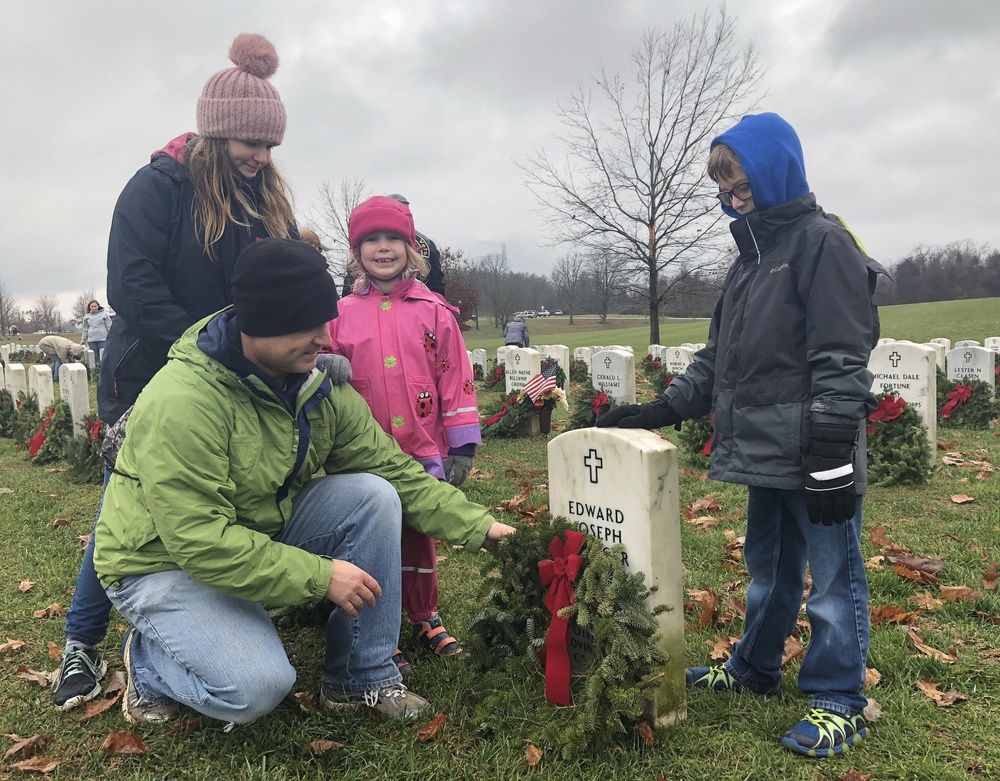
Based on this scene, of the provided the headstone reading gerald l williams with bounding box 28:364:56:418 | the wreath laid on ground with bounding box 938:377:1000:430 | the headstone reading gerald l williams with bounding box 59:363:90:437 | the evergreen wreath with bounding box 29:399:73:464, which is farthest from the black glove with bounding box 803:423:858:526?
the headstone reading gerald l williams with bounding box 28:364:56:418

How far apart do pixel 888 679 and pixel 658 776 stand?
1.16 meters

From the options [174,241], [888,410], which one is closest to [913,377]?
[888,410]

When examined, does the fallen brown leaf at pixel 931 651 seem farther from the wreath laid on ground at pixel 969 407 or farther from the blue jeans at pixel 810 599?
the wreath laid on ground at pixel 969 407

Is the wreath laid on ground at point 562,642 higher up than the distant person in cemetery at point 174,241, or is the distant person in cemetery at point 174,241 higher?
the distant person in cemetery at point 174,241

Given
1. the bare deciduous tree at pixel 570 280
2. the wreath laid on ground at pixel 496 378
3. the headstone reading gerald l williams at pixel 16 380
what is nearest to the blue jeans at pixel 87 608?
the headstone reading gerald l williams at pixel 16 380

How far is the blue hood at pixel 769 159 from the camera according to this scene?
2.29 meters

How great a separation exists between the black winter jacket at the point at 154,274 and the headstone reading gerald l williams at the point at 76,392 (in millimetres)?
5813

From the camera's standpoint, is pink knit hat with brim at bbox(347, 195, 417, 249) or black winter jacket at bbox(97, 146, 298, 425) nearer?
black winter jacket at bbox(97, 146, 298, 425)

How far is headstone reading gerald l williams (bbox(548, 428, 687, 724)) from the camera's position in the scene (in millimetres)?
2295

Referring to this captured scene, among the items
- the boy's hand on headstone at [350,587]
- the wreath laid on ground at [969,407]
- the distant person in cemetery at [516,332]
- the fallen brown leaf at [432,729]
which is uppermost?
the distant person in cemetery at [516,332]

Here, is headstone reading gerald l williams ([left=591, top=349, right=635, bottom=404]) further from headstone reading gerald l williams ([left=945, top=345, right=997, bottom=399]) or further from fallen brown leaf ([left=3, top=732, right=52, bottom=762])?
fallen brown leaf ([left=3, top=732, right=52, bottom=762])

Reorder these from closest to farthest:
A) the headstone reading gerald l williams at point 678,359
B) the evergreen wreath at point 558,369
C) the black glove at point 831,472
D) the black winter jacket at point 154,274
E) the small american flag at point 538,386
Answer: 1. the black glove at point 831,472
2. the black winter jacket at point 154,274
3. the small american flag at point 538,386
4. the headstone reading gerald l williams at point 678,359
5. the evergreen wreath at point 558,369

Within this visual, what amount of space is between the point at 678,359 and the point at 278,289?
1014cm

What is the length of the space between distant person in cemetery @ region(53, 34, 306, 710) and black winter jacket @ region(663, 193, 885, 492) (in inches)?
75.4
